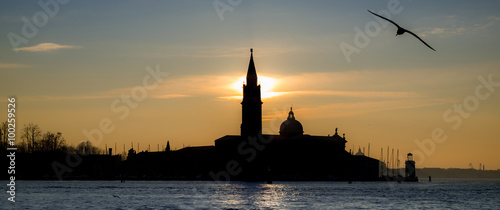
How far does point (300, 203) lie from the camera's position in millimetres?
79688

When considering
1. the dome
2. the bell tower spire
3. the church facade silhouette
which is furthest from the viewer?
the dome

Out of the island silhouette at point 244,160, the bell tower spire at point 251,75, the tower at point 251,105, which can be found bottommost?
the island silhouette at point 244,160

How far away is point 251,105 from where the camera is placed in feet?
477

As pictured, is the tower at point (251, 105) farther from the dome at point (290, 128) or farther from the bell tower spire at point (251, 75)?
the dome at point (290, 128)

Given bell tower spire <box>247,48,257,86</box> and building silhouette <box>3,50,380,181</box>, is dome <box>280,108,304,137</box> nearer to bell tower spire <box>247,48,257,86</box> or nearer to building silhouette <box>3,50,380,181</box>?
building silhouette <box>3,50,380,181</box>

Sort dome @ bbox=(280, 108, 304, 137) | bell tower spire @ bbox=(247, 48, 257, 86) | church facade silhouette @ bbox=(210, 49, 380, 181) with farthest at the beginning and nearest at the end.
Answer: dome @ bbox=(280, 108, 304, 137) < church facade silhouette @ bbox=(210, 49, 380, 181) < bell tower spire @ bbox=(247, 48, 257, 86)

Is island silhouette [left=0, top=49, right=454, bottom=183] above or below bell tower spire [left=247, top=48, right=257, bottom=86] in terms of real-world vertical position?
below

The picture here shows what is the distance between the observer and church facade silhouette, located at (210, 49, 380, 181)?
147 metres

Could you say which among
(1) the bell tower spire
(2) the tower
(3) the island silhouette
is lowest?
(3) the island silhouette

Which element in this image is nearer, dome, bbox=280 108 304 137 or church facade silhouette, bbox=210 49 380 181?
church facade silhouette, bbox=210 49 380 181

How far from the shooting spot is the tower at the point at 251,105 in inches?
5694

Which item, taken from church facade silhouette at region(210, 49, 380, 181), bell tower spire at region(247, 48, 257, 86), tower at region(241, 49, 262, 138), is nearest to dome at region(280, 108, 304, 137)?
church facade silhouette at region(210, 49, 380, 181)

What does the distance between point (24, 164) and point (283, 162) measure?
4570cm

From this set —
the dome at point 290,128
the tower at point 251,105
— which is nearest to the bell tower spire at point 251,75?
the tower at point 251,105
